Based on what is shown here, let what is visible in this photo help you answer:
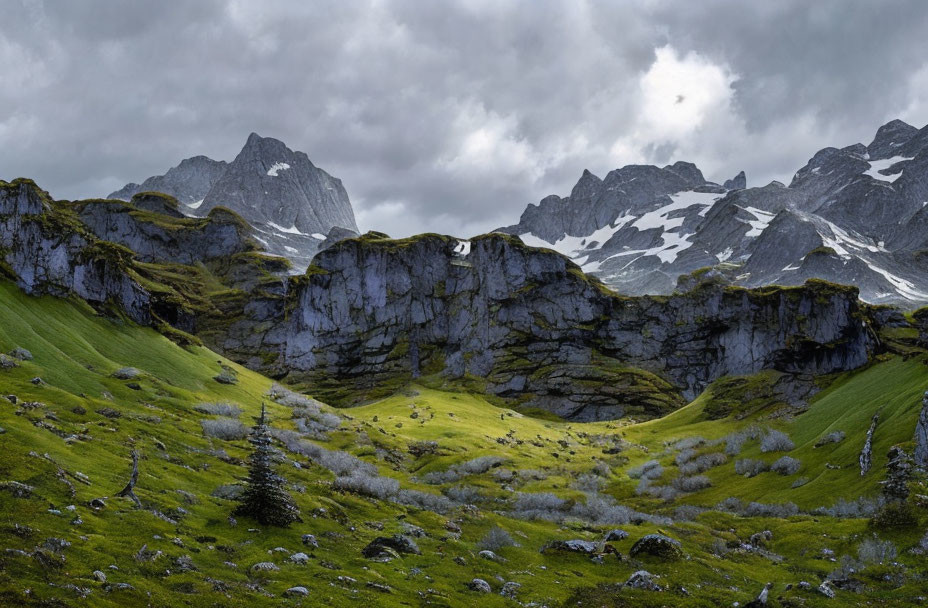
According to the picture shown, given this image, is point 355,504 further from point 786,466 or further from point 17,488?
point 786,466

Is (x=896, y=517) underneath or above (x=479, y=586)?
above

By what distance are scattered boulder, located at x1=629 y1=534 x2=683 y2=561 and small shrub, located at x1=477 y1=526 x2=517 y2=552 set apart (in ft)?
25.9

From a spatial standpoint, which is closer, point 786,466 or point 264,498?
point 264,498

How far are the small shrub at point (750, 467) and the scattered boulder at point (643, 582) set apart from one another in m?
47.5

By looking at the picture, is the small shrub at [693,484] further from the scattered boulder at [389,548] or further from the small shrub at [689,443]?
the scattered boulder at [389,548]

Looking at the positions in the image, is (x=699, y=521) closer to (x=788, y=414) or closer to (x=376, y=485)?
(x=376, y=485)

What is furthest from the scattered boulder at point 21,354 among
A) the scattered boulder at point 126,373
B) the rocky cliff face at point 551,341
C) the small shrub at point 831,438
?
the rocky cliff face at point 551,341

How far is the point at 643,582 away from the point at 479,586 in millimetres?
9170

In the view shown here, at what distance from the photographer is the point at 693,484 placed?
76000 mm

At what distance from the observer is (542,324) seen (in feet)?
634

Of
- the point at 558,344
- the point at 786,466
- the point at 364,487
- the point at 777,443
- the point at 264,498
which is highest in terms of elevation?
the point at 558,344

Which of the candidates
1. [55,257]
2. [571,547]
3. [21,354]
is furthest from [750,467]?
[55,257]

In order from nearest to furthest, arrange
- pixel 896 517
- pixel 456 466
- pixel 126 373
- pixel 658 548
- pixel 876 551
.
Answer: pixel 876 551 → pixel 658 548 → pixel 896 517 → pixel 126 373 → pixel 456 466

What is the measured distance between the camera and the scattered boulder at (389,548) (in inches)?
1259
